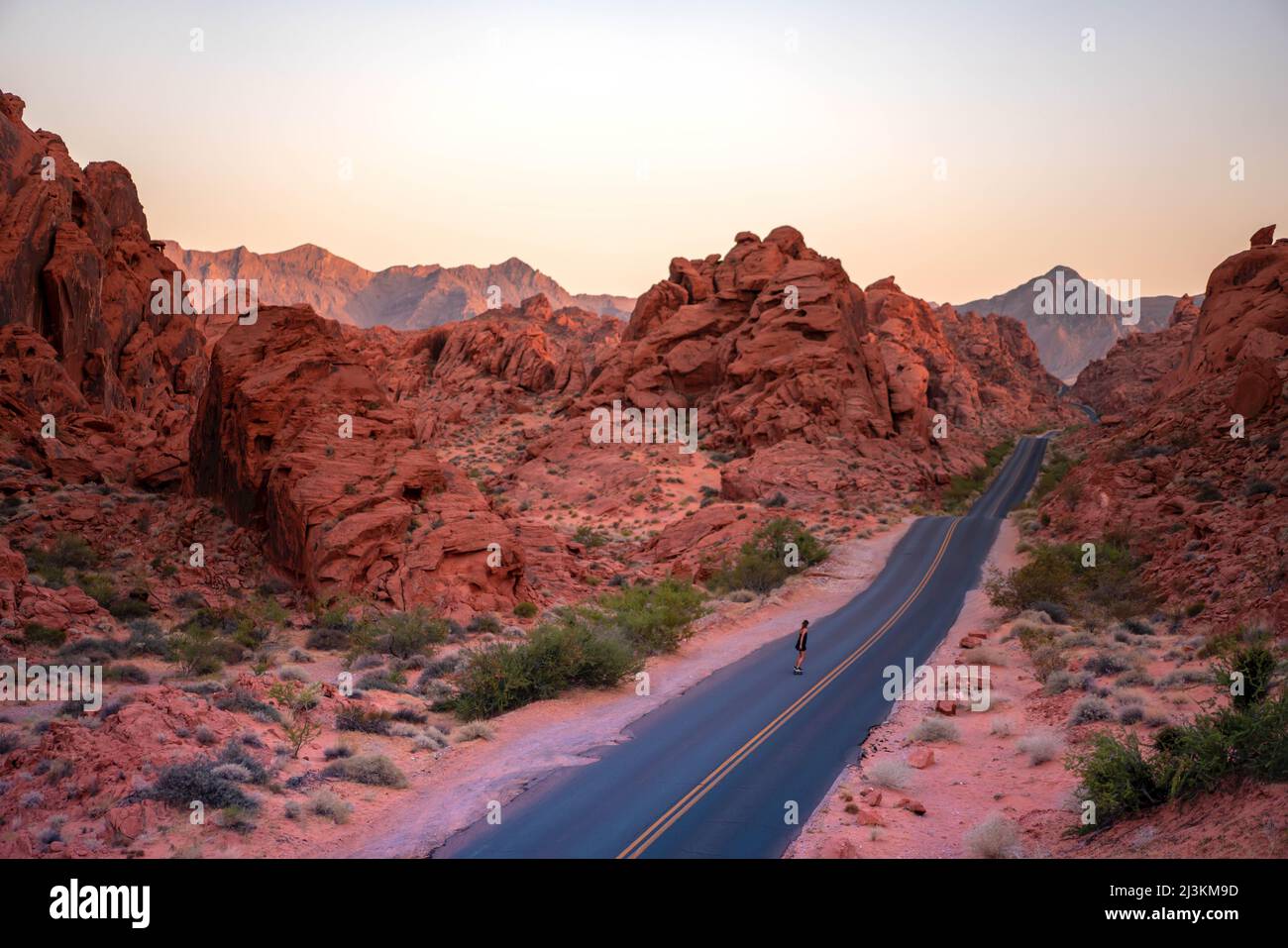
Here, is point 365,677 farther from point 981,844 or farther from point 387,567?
point 981,844

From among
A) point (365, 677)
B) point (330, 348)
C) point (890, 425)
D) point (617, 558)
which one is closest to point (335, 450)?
point (330, 348)

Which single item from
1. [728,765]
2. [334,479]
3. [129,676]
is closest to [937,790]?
[728,765]

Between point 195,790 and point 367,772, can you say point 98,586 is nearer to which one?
point 367,772

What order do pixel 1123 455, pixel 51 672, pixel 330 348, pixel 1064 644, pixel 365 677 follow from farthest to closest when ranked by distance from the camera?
pixel 1123 455, pixel 330 348, pixel 1064 644, pixel 365 677, pixel 51 672

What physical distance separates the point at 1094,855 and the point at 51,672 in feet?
62.8

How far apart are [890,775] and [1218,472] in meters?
25.8

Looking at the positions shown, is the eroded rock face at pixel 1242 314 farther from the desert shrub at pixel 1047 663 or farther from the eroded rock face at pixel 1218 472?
the desert shrub at pixel 1047 663

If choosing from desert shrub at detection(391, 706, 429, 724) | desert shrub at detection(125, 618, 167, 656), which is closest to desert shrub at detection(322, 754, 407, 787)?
desert shrub at detection(391, 706, 429, 724)

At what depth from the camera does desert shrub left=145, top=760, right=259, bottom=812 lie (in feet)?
40.3

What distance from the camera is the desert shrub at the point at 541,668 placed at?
19.2m

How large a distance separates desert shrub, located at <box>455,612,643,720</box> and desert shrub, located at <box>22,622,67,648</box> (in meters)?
9.31

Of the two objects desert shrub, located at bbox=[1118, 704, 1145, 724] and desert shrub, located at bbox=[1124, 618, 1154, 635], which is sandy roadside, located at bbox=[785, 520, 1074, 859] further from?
desert shrub, located at bbox=[1124, 618, 1154, 635]

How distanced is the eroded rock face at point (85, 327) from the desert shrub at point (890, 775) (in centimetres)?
2956

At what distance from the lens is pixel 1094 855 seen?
10609 millimetres
